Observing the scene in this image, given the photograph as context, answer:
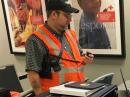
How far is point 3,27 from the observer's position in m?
3.77

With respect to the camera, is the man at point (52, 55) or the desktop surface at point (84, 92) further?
the man at point (52, 55)

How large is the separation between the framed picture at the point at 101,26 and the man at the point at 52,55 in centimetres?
74

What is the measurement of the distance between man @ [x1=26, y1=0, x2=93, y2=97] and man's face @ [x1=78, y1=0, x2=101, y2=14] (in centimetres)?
78

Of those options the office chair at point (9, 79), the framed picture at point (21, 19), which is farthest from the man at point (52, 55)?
the framed picture at point (21, 19)

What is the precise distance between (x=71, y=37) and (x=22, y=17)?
132cm

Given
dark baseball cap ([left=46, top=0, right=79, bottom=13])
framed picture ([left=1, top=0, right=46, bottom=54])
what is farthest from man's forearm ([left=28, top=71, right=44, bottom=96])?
framed picture ([left=1, top=0, right=46, bottom=54])

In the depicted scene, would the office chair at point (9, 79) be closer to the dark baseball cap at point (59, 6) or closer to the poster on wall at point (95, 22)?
the poster on wall at point (95, 22)

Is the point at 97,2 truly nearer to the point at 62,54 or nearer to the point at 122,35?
the point at 122,35

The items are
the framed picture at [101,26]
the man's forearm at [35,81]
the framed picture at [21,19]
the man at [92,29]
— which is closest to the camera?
the man's forearm at [35,81]

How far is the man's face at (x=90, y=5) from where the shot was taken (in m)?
2.88

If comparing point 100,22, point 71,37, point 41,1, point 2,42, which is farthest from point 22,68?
point 71,37

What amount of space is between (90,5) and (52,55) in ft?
3.30

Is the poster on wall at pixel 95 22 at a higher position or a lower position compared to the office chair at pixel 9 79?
higher

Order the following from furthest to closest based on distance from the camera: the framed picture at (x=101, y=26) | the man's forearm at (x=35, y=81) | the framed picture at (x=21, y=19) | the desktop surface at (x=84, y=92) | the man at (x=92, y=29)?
the framed picture at (x=21, y=19) < the man at (x=92, y=29) < the framed picture at (x=101, y=26) < the man's forearm at (x=35, y=81) < the desktop surface at (x=84, y=92)
